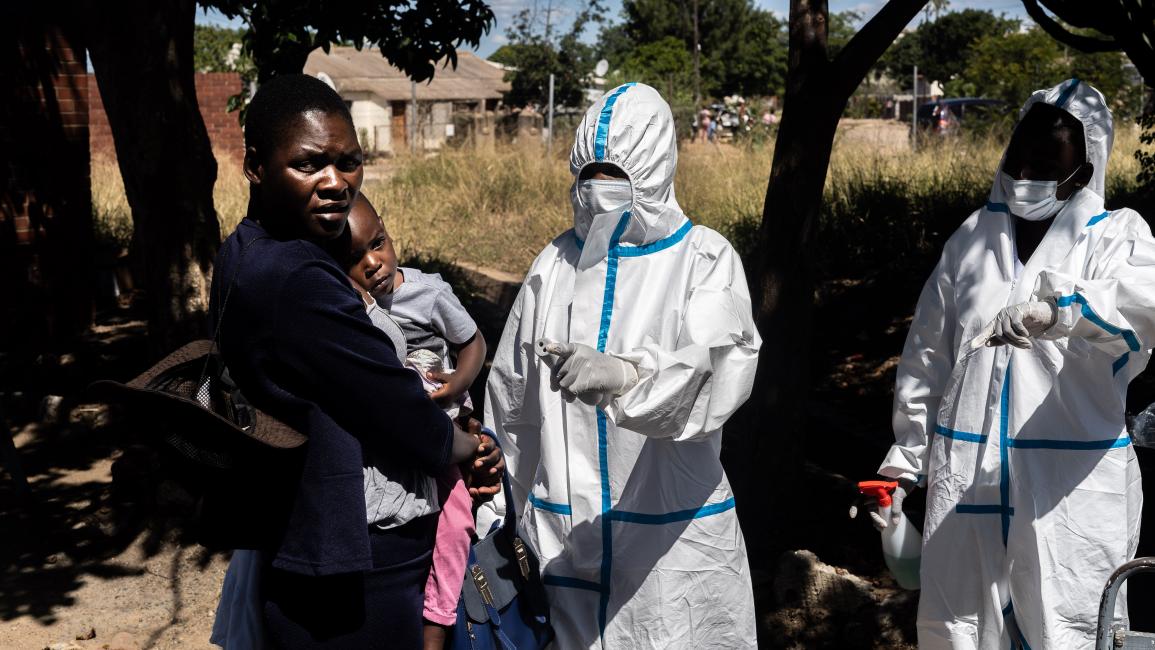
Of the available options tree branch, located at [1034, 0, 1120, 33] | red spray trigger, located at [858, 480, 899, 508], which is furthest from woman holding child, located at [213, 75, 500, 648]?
tree branch, located at [1034, 0, 1120, 33]

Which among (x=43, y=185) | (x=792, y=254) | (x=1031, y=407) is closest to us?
(x=1031, y=407)

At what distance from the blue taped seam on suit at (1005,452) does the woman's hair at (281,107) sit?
1872mm

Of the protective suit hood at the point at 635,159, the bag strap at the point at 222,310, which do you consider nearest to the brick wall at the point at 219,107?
the protective suit hood at the point at 635,159

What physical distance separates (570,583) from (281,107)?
1.38 m

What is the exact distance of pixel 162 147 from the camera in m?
5.11

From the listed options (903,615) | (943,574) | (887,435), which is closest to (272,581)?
(943,574)

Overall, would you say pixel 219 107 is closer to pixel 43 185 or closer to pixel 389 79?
pixel 43 185

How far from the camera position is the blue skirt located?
2006mm

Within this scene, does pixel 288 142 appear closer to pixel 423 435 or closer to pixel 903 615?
pixel 423 435

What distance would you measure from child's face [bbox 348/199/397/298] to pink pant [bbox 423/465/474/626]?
27.4 inches

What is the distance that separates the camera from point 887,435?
6059 mm

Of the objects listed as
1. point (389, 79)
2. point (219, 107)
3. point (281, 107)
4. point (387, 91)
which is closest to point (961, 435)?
point (281, 107)

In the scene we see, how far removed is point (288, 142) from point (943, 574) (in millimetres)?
2107

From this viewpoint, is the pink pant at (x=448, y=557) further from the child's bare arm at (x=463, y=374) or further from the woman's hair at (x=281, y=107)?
the woman's hair at (x=281, y=107)
